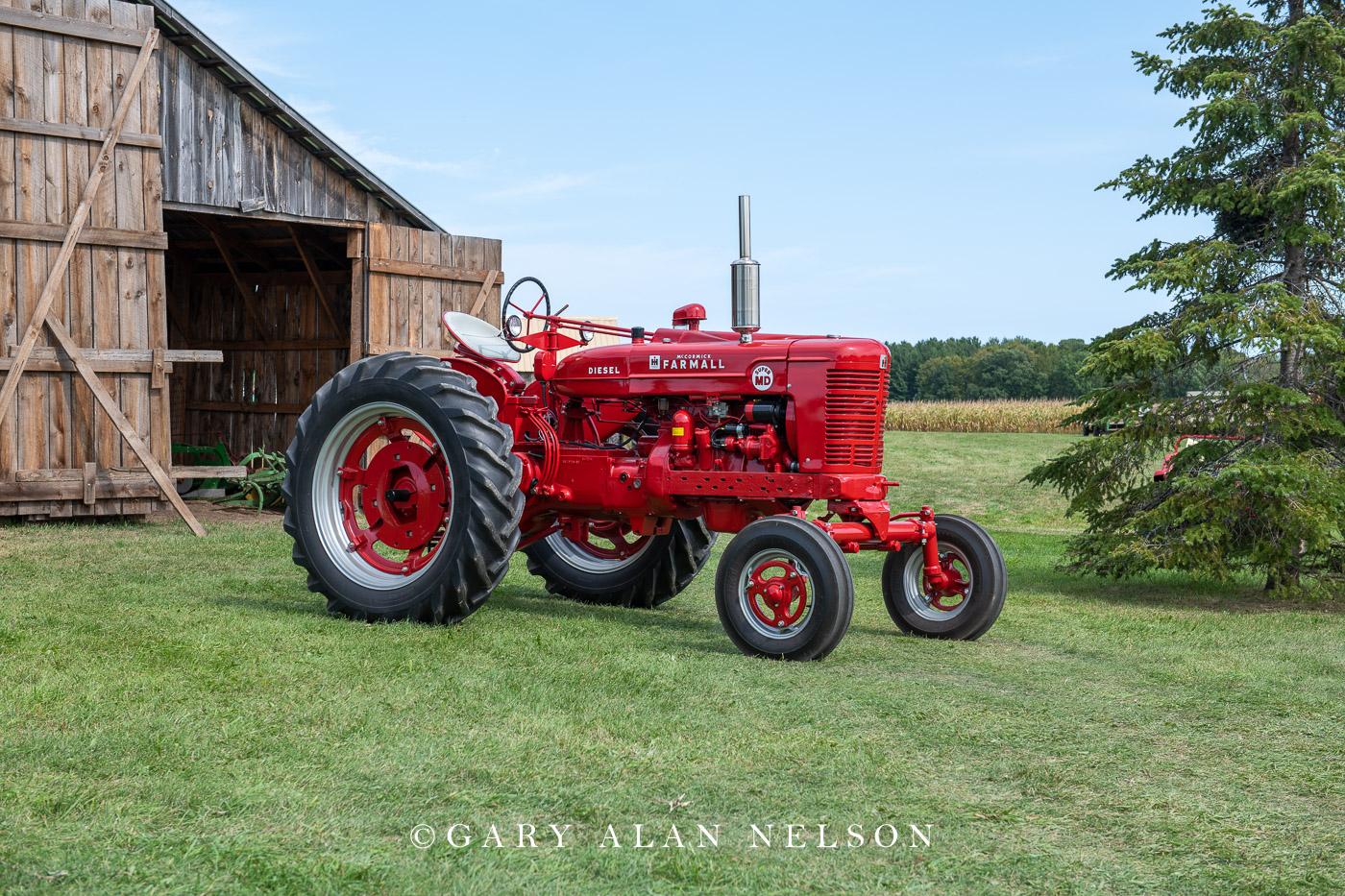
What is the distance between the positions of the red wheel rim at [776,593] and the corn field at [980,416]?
30.3m

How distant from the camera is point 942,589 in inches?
247

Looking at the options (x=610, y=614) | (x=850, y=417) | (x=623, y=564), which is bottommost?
(x=610, y=614)

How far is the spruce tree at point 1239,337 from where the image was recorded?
8.20 metres

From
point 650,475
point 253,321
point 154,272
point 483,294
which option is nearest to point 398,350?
point 483,294

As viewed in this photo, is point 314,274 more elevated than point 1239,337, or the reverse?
point 314,274

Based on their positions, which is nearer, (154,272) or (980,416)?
(154,272)

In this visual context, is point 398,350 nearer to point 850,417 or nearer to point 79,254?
point 79,254

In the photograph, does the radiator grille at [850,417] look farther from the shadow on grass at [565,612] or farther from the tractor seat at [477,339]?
the tractor seat at [477,339]

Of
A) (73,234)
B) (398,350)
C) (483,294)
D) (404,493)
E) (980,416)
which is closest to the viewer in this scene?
(404,493)

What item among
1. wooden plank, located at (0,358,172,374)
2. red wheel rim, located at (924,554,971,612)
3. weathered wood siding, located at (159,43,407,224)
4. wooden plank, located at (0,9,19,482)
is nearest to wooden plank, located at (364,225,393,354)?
weathered wood siding, located at (159,43,407,224)

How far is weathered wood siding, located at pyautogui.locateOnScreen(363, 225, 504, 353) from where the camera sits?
1278 cm

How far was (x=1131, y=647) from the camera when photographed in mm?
6242

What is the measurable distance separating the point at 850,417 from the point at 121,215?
7761 millimetres

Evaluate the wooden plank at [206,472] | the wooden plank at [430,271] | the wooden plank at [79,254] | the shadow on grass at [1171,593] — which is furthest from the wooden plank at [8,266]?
the shadow on grass at [1171,593]
